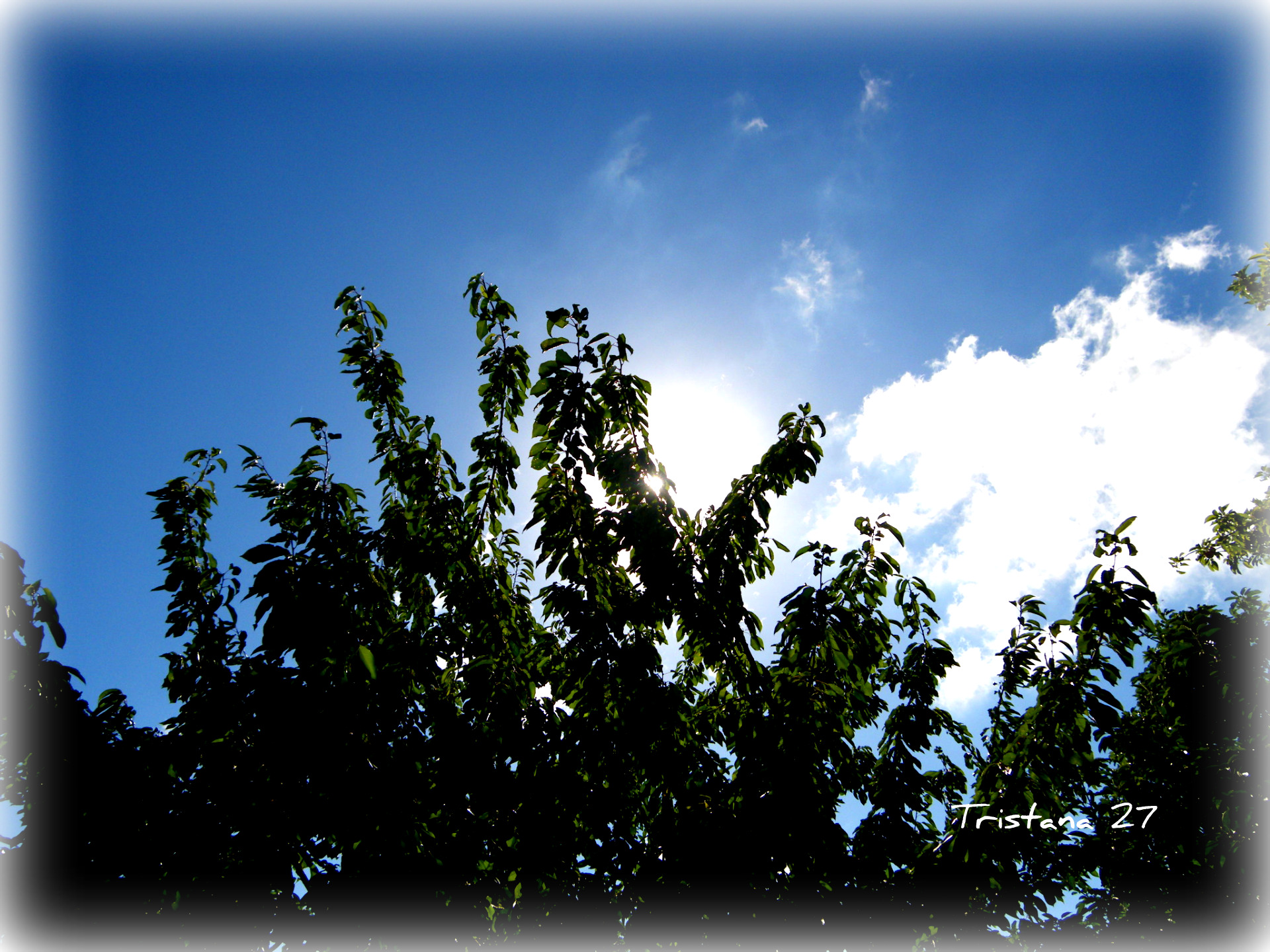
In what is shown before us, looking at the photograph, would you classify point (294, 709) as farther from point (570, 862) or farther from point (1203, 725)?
point (1203, 725)

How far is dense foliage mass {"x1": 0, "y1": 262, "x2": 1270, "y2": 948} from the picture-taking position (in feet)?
10.5

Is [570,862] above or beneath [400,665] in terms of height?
beneath

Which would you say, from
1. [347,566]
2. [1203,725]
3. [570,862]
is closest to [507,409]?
[347,566]

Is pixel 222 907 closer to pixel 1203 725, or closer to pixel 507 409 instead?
pixel 507 409

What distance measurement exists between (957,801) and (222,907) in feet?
16.6

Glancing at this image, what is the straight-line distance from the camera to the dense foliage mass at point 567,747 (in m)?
3.19

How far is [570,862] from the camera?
388cm

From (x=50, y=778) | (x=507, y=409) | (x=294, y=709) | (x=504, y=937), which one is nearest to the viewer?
(x=50, y=778)

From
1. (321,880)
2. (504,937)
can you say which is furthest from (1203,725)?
(321,880)

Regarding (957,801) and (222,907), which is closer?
(222,907)

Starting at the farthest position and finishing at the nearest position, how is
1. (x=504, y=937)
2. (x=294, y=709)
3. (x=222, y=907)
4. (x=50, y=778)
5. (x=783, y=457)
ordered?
(x=783, y=457)
(x=504, y=937)
(x=294, y=709)
(x=222, y=907)
(x=50, y=778)

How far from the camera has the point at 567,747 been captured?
3898 millimetres

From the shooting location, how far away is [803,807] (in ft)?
11.7

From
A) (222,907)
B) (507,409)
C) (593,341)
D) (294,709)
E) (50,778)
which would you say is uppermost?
(593,341)
